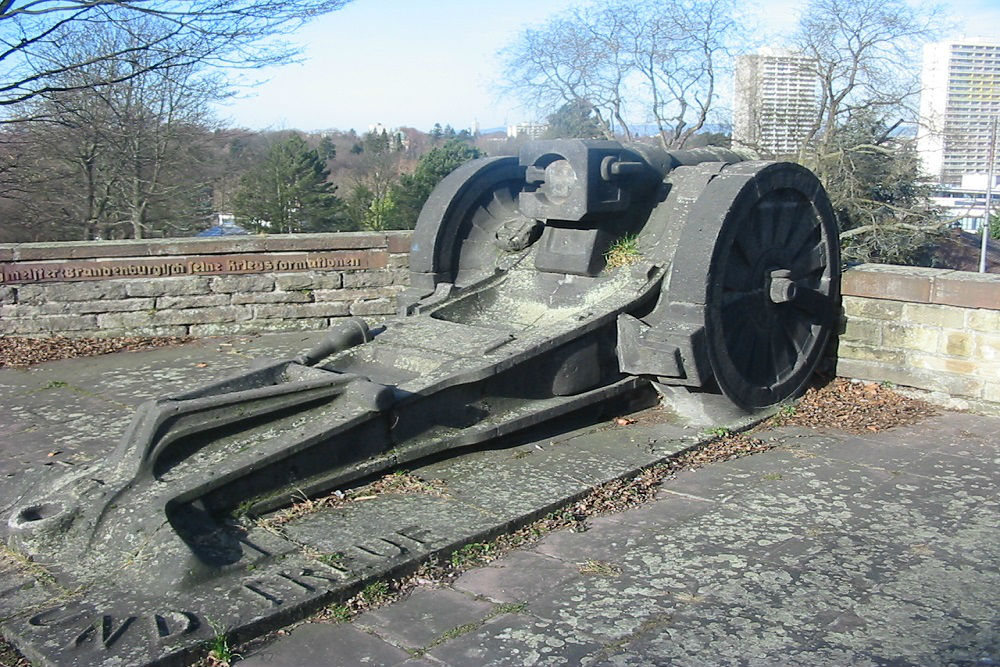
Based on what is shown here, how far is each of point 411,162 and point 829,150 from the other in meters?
14.8

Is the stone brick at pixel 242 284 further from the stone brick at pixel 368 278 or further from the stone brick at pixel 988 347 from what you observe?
the stone brick at pixel 988 347

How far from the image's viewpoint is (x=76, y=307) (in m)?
8.05

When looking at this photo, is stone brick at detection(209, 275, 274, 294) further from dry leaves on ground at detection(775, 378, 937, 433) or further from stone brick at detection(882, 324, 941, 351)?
stone brick at detection(882, 324, 941, 351)

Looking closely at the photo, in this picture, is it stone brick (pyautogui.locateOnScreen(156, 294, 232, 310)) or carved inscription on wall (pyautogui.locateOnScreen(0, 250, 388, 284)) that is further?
stone brick (pyautogui.locateOnScreen(156, 294, 232, 310))

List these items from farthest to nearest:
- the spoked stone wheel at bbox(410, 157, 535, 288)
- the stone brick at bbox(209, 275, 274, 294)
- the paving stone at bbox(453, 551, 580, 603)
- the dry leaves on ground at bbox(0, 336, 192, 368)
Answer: the stone brick at bbox(209, 275, 274, 294) → the dry leaves on ground at bbox(0, 336, 192, 368) → the spoked stone wheel at bbox(410, 157, 535, 288) → the paving stone at bbox(453, 551, 580, 603)

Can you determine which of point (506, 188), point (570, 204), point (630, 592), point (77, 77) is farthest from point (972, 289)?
point (77, 77)

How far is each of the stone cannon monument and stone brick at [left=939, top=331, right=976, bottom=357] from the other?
695 mm

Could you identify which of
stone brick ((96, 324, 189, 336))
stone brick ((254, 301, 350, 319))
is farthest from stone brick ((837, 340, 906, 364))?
stone brick ((96, 324, 189, 336))

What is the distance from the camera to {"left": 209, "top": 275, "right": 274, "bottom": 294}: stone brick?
8.34m

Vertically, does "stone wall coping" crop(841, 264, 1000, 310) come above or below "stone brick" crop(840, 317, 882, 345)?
above

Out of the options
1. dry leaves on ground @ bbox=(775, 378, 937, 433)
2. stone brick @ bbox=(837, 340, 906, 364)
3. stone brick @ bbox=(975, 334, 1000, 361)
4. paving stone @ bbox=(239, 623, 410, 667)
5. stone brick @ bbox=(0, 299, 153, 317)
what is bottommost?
paving stone @ bbox=(239, 623, 410, 667)

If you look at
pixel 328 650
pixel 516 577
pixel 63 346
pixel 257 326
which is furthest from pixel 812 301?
pixel 63 346

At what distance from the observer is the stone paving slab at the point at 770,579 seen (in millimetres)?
3055

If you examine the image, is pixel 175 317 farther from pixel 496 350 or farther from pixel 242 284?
pixel 496 350
